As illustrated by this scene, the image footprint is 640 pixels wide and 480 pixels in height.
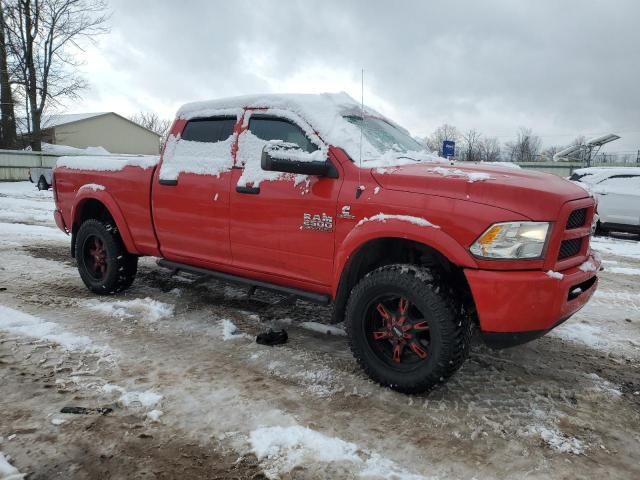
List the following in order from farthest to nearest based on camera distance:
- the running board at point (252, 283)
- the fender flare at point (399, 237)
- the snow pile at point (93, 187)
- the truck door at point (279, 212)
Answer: the snow pile at point (93, 187)
the running board at point (252, 283)
the truck door at point (279, 212)
the fender flare at point (399, 237)

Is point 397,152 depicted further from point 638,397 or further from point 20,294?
point 20,294

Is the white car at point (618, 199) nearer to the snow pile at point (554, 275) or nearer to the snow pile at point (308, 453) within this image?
the snow pile at point (554, 275)

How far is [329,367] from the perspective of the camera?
11.2 ft

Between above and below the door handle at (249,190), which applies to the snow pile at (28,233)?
below

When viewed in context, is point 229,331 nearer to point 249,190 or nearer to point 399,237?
point 249,190

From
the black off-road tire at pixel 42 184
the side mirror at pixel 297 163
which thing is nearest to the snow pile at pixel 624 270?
the side mirror at pixel 297 163

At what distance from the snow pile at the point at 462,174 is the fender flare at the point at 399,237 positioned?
0.39 meters

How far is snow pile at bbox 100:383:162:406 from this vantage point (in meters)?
2.81

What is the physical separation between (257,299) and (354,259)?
6.85 feet

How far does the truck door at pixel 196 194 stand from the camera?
404 cm

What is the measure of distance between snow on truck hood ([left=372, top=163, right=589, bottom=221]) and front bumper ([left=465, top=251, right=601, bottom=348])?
367 millimetres

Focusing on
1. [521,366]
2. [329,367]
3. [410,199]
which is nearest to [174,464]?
[329,367]

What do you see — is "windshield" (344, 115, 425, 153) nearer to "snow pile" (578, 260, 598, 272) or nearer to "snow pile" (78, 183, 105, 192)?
"snow pile" (578, 260, 598, 272)

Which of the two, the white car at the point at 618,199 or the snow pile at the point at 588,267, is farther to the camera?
the white car at the point at 618,199
